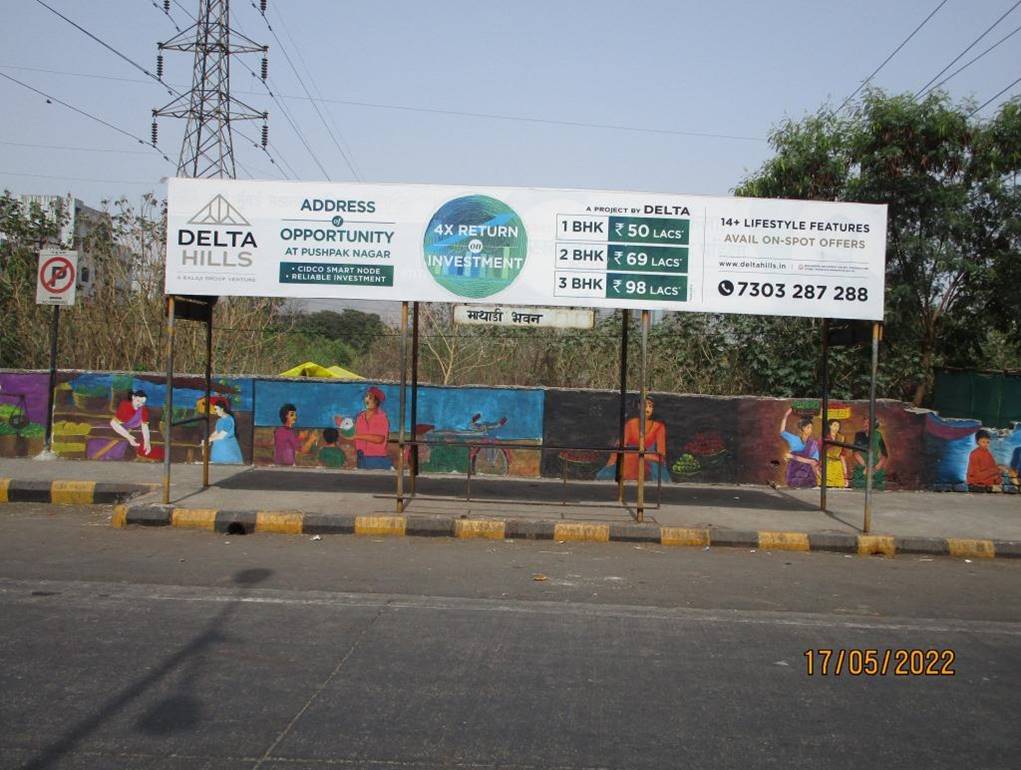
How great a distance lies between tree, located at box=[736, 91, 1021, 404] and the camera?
15766 mm

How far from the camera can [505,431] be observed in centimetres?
1327

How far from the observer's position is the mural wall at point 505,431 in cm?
1312

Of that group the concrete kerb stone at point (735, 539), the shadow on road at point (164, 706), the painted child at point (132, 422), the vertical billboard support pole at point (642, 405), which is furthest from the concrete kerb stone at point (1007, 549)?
the painted child at point (132, 422)

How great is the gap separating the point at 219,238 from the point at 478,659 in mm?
6175

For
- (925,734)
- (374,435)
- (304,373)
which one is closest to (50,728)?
(925,734)

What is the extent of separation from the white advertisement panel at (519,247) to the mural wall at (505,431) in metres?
3.48

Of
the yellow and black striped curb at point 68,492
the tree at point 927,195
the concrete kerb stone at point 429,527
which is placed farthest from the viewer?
the tree at point 927,195

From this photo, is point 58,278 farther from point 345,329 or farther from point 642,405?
point 642,405

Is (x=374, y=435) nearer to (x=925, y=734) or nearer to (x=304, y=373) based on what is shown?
(x=304, y=373)

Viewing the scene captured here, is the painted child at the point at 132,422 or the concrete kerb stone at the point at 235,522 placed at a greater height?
the painted child at the point at 132,422

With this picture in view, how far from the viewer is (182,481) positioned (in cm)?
1188

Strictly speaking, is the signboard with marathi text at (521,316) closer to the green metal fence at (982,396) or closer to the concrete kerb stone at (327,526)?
the concrete kerb stone at (327,526)

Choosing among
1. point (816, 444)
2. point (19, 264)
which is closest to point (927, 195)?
point (816, 444)

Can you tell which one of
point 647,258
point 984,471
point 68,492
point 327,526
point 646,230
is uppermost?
point 646,230
